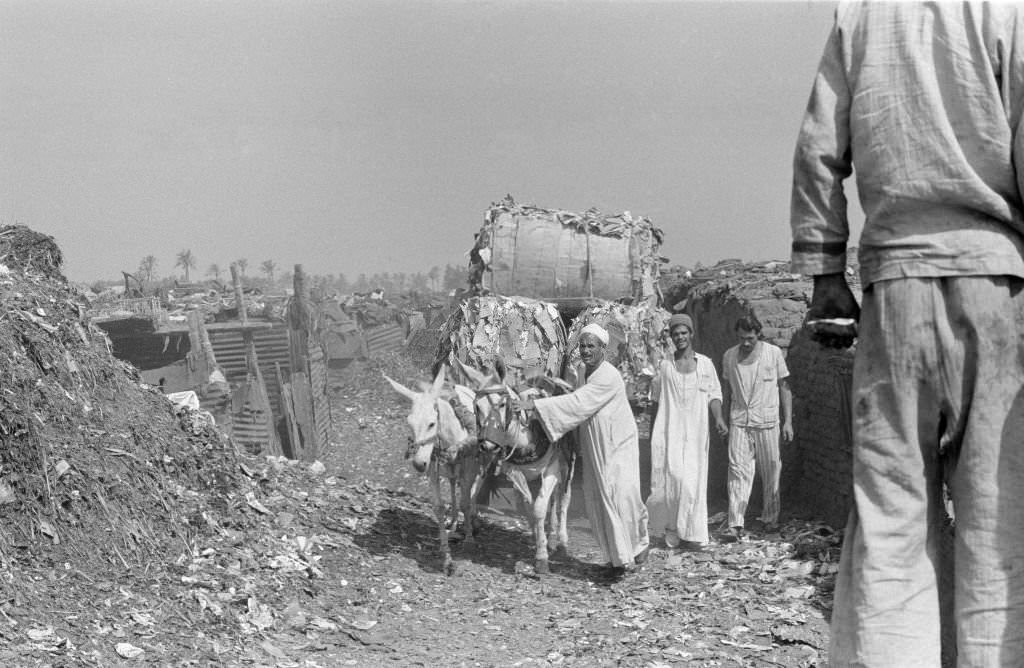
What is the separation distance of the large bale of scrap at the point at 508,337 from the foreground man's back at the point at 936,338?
7.84 meters

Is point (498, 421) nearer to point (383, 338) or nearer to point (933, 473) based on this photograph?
point (933, 473)

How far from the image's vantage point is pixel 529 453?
28.5ft

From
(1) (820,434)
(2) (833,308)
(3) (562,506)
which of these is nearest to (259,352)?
(3) (562,506)

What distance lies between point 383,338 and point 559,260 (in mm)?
10995

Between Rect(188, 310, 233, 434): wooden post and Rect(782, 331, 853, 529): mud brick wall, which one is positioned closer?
Rect(782, 331, 853, 529): mud brick wall

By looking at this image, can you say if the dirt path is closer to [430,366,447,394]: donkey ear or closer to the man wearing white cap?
the man wearing white cap

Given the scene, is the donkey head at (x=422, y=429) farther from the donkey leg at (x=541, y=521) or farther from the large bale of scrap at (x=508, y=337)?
the large bale of scrap at (x=508, y=337)

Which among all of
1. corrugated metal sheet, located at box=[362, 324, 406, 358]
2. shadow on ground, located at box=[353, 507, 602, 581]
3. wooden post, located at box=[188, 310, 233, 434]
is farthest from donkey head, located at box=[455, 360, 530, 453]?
corrugated metal sheet, located at box=[362, 324, 406, 358]

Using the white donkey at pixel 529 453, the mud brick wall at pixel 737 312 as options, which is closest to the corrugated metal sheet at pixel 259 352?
the mud brick wall at pixel 737 312

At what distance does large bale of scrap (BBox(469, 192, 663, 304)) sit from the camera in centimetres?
1234

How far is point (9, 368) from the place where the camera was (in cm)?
693

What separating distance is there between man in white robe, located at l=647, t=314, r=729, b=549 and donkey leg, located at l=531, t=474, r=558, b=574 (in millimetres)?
1156

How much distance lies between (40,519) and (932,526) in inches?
208

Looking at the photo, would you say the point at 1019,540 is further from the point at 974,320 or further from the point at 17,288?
the point at 17,288
